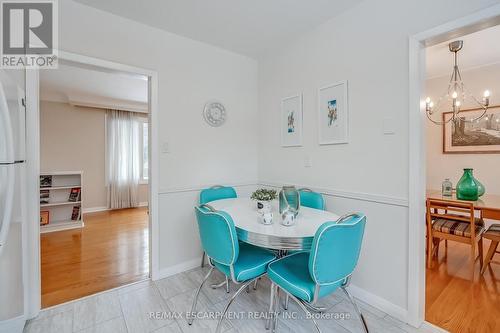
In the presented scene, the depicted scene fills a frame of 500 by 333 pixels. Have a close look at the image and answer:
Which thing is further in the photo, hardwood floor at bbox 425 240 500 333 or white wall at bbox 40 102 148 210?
white wall at bbox 40 102 148 210

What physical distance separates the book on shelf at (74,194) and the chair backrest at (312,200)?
421 cm

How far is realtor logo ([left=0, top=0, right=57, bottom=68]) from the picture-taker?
1.64 meters

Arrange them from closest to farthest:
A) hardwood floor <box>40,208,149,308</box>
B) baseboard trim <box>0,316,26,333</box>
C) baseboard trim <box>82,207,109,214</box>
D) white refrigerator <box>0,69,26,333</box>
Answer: white refrigerator <box>0,69,26,333</box>, baseboard trim <box>0,316,26,333</box>, hardwood floor <box>40,208,149,308</box>, baseboard trim <box>82,207,109,214</box>

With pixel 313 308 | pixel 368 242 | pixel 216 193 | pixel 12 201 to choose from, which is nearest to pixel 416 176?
pixel 368 242

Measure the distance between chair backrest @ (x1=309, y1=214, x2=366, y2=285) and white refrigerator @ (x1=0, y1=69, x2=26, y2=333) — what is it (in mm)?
1600

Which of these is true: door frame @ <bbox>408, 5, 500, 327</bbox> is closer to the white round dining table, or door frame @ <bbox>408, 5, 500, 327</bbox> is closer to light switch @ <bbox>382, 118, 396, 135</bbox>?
light switch @ <bbox>382, 118, 396, 135</bbox>

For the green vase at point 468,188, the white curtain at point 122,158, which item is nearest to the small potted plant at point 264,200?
the green vase at point 468,188

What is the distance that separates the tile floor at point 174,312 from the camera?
5.45 feet

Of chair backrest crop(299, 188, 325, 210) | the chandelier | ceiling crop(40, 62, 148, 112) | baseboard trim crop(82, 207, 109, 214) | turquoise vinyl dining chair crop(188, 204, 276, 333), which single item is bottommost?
baseboard trim crop(82, 207, 109, 214)

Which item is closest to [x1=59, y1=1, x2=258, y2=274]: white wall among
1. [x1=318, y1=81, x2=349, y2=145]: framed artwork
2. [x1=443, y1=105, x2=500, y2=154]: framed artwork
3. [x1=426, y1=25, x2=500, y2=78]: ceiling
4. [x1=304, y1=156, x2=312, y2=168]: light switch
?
[x1=304, y1=156, x2=312, y2=168]: light switch

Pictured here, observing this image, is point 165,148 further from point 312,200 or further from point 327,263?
point 327,263

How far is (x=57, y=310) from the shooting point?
187cm

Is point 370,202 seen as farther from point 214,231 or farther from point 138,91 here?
point 138,91

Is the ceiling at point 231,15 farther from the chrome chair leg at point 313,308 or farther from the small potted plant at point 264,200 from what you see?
the chrome chair leg at point 313,308
